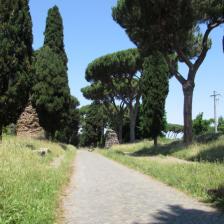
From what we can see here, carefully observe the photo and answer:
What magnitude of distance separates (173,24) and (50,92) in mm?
13064

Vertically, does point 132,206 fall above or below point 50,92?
below

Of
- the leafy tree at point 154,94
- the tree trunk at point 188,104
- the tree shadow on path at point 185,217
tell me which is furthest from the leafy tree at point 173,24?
the tree shadow on path at point 185,217

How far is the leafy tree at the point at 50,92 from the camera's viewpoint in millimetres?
36031

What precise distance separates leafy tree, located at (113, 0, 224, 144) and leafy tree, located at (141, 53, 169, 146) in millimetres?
7176

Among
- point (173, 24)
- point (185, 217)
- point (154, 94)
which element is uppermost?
point (173, 24)

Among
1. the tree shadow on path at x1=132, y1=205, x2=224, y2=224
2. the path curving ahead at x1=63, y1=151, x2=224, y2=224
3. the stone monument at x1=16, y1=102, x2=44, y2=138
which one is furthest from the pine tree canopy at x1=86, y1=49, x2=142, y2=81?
the tree shadow on path at x1=132, y1=205, x2=224, y2=224

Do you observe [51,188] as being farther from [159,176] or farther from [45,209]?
[159,176]

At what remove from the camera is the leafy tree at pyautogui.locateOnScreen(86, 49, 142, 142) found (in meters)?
48.4

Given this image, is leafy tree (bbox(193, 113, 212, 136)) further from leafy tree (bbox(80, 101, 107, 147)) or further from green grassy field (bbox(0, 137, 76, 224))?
green grassy field (bbox(0, 137, 76, 224))

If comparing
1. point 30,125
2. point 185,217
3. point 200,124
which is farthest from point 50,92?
point 200,124

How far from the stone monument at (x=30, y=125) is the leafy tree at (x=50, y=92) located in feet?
7.16

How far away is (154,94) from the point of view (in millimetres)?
38438

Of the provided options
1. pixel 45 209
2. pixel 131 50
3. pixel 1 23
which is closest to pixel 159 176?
pixel 45 209

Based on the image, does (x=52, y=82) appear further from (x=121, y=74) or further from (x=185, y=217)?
(x=185, y=217)
